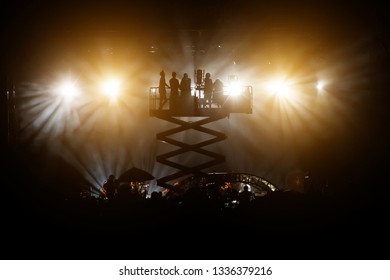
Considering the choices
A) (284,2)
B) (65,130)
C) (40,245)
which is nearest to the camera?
(40,245)

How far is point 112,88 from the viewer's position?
19984mm

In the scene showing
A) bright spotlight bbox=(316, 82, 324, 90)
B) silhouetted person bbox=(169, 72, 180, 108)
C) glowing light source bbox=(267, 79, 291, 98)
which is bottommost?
silhouetted person bbox=(169, 72, 180, 108)

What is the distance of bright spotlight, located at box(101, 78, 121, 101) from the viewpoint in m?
19.7

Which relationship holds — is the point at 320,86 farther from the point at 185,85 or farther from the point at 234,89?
the point at 185,85

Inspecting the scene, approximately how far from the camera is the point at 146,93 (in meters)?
21.0

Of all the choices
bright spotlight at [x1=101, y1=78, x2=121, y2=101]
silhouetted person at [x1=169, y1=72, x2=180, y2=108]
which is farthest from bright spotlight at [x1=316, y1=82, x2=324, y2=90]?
bright spotlight at [x1=101, y1=78, x2=121, y2=101]

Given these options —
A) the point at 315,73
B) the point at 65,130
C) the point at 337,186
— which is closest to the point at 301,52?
the point at 315,73

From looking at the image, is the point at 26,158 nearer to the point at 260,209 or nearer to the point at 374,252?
the point at 260,209

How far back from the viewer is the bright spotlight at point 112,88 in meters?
19.7

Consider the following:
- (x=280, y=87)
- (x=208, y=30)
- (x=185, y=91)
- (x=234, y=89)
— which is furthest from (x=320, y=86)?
(x=208, y=30)

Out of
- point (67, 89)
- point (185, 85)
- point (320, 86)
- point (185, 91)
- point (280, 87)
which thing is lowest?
point (185, 91)

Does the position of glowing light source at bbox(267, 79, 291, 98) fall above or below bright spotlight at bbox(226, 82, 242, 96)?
above

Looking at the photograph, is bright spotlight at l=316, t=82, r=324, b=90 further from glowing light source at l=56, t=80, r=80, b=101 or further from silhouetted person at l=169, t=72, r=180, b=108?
glowing light source at l=56, t=80, r=80, b=101

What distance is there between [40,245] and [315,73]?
12.7 meters
